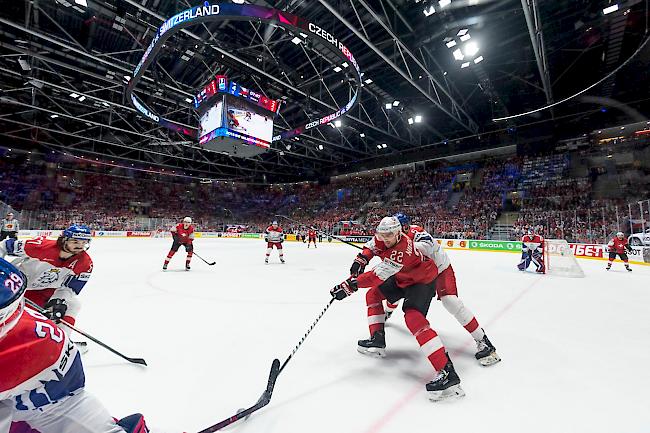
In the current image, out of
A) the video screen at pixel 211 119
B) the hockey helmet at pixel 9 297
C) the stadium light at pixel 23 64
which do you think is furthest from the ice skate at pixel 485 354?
the stadium light at pixel 23 64

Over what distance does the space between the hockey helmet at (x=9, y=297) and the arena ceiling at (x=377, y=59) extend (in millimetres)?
8783

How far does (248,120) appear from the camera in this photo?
10945mm

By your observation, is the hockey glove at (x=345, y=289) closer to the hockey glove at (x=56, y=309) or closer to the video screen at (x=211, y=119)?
the hockey glove at (x=56, y=309)

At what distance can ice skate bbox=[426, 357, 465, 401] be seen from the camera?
2.02 m

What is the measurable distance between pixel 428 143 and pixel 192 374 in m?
22.5

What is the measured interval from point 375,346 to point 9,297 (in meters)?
2.52

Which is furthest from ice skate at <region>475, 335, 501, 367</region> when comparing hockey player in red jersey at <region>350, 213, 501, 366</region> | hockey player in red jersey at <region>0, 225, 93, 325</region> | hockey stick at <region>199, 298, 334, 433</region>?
hockey player in red jersey at <region>0, 225, 93, 325</region>

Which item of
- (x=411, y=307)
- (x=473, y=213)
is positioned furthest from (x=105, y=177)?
(x=411, y=307)

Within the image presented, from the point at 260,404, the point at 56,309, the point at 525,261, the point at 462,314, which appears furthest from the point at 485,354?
the point at 525,261

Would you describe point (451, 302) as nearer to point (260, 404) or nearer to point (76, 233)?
point (260, 404)

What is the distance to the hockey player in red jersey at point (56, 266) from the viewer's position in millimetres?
2451

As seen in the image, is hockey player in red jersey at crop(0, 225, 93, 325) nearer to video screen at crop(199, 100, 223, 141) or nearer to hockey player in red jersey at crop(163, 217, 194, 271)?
hockey player in red jersey at crop(163, 217, 194, 271)

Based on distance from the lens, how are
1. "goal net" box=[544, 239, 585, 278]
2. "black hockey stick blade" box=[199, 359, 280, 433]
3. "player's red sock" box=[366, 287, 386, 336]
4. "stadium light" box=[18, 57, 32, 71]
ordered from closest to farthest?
1. "black hockey stick blade" box=[199, 359, 280, 433]
2. "player's red sock" box=[366, 287, 386, 336]
3. "goal net" box=[544, 239, 585, 278]
4. "stadium light" box=[18, 57, 32, 71]

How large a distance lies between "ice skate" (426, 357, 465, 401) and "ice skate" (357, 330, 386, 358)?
682mm
